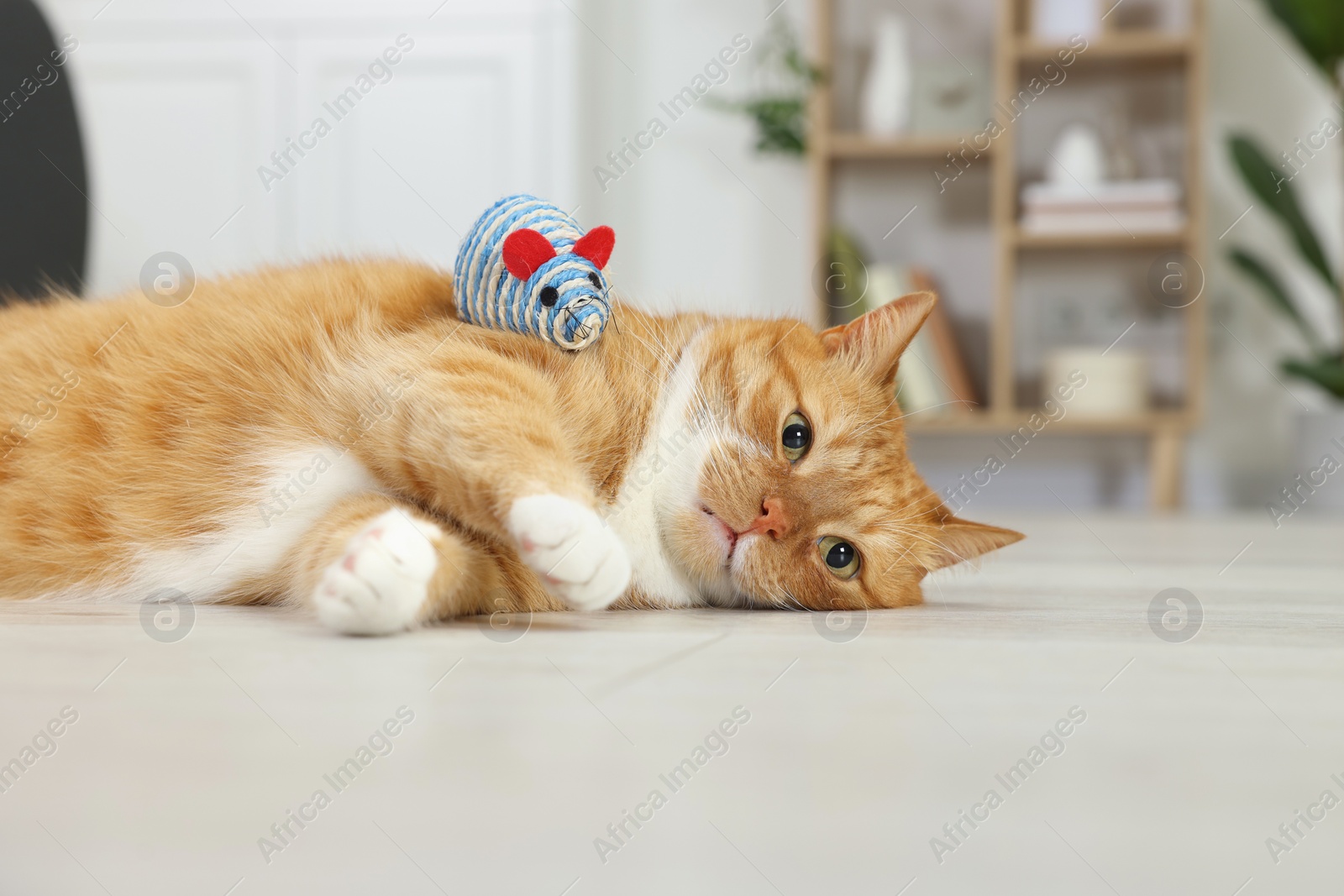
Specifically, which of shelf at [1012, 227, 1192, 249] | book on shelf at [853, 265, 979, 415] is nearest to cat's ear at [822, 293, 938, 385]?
book on shelf at [853, 265, 979, 415]

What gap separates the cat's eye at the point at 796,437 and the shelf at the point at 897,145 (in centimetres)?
311

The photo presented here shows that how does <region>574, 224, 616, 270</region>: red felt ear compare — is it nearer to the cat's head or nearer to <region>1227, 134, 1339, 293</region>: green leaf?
the cat's head

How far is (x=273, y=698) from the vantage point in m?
0.72

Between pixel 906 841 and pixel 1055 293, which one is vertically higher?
pixel 906 841

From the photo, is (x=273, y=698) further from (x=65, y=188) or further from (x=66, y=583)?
(x=65, y=188)

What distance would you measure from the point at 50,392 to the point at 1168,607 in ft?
4.53

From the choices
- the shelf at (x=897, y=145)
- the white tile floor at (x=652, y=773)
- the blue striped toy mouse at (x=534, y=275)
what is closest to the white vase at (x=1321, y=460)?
the shelf at (x=897, y=145)

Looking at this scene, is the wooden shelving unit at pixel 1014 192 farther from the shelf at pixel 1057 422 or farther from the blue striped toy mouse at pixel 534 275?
the blue striped toy mouse at pixel 534 275

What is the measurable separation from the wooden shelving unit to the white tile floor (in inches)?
129

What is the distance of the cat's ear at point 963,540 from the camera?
134 cm

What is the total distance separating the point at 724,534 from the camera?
1.17 meters

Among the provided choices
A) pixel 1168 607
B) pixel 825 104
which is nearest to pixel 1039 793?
pixel 1168 607

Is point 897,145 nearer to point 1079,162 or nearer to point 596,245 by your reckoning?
point 1079,162

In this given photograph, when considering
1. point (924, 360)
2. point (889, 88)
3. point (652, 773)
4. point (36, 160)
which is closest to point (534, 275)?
point (652, 773)
